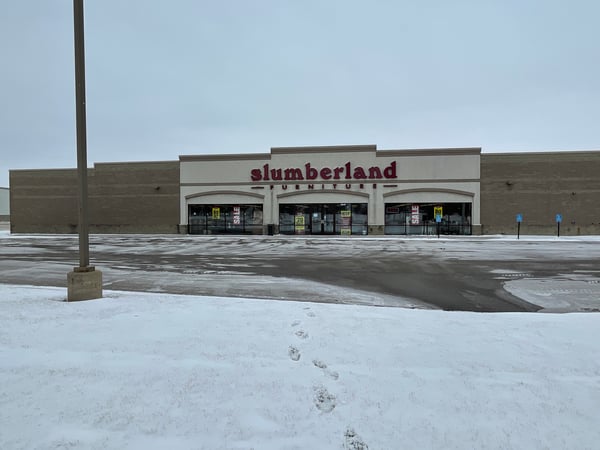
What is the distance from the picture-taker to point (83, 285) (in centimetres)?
695

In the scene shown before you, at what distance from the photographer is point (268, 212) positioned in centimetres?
3616

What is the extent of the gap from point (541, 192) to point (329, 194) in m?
18.6

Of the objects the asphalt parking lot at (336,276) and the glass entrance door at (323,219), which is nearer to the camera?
the asphalt parking lot at (336,276)

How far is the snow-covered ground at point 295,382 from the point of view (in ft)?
9.23

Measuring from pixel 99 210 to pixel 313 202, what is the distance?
855 inches

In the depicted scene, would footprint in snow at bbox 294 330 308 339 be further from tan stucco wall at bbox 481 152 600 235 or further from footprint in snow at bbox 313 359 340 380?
tan stucco wall at bbox 481 152 600 235

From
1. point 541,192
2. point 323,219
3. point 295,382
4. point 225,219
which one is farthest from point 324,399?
point 541,192

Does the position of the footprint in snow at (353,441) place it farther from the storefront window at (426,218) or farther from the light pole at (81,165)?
the storefront window at (426,218)

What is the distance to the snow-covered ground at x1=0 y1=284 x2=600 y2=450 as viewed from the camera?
281 centimetres

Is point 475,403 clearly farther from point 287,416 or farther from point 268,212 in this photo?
point 268,212

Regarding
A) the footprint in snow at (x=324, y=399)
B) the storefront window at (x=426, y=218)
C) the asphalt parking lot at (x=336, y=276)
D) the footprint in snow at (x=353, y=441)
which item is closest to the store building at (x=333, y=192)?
the storefront window at (x=426, y=218)

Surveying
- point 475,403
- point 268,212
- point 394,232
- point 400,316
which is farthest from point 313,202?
point 475,403

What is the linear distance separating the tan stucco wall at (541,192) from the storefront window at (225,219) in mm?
21016

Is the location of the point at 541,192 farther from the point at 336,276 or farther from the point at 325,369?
the point at 325,369
